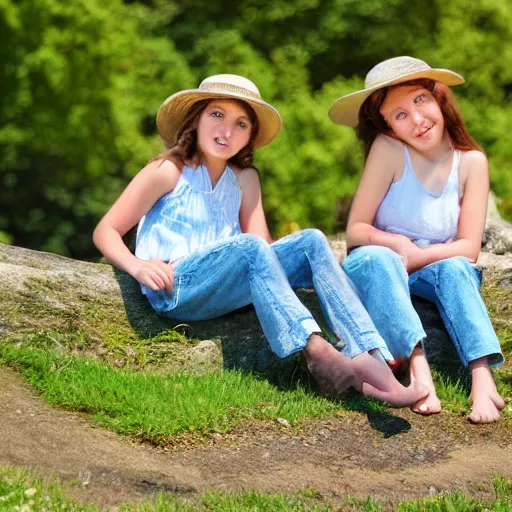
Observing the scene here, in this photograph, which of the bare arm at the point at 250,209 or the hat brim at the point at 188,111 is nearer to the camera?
the hat brim at the point at 188,111

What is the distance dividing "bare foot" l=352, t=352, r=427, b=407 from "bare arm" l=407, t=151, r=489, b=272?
792mm

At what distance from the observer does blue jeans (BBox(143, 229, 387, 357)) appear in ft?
13.6

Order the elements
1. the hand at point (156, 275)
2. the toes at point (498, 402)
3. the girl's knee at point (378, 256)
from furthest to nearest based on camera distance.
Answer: the hand at point (156, 275) < the girl's knee at point (378, 256) < the toes at point (498, 402)

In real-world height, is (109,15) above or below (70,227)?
above

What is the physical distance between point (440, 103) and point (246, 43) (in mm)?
4543

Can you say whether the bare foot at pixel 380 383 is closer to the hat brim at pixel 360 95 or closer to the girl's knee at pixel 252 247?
the girl's knee at pixel 252 247

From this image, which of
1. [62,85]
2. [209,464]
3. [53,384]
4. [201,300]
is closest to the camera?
[209,464]

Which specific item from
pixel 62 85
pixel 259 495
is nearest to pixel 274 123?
pixel 259 495

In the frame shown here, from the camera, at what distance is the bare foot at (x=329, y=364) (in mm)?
4070

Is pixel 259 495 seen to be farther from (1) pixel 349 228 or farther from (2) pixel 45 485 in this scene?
(1) pixel 349 228

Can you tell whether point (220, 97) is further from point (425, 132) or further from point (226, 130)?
point (425, 132)

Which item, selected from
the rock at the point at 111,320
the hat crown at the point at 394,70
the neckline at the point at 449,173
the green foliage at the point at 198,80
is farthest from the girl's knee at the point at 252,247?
the green foliage at the point at 198,80

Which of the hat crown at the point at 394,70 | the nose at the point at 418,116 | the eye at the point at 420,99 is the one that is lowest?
the nose at the point at 418,116

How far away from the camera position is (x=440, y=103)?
4.83 metres
